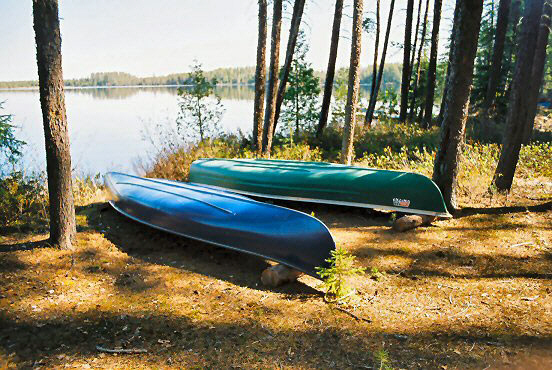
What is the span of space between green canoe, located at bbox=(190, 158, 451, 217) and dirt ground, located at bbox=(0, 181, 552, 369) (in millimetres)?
579

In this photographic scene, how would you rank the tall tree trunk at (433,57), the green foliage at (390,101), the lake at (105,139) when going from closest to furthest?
the lake at (105,139) → the tall tree trunk at (433,57) → the green foliage at (390,101)

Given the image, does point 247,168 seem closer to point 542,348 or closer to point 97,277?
point 97,277

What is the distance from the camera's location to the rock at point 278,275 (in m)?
4.11

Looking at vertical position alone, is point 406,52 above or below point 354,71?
above

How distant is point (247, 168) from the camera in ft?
23.7

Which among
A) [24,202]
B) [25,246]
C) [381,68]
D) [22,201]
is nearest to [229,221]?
[25,246]

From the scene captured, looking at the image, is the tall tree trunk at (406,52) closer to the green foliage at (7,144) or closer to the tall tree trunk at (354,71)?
the tall tree trunk at (354,71)

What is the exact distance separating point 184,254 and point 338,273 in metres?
2.16

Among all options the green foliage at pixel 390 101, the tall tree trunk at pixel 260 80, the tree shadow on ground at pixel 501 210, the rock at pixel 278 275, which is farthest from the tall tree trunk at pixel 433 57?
the rock at pixel 278 275

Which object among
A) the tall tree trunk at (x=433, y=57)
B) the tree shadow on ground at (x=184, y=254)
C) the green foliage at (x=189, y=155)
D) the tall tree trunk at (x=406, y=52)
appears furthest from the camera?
the tall tree trunk at (x=406, y=52)

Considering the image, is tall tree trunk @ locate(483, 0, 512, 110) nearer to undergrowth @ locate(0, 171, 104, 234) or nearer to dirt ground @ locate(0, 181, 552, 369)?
dirt ground @ locate(0, 181, 552, 369)

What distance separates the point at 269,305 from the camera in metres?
3.75

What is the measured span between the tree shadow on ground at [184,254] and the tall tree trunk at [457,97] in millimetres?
3271

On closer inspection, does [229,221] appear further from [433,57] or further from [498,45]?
[433,57]
